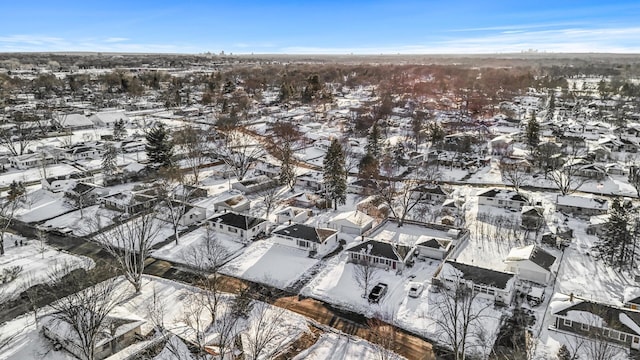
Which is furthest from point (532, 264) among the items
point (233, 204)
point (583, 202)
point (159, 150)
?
point (159, 150)

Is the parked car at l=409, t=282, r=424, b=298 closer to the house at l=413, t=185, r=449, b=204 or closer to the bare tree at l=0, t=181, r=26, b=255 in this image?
the house at l=413, t=185, r=449, b=204

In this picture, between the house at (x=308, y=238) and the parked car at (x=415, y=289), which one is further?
the house at (x=308, y=238)

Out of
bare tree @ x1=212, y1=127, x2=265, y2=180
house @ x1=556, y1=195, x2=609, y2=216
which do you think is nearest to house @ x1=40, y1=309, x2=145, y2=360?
bare tree @ x1=212, y1=127, x2=265, y2=180

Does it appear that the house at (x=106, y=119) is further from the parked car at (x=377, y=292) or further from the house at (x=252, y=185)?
the parked car at (x=377, y=292)

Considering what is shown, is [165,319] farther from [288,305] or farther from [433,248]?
[433,248]

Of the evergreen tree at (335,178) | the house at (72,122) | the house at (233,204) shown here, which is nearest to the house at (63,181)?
the house at (233,204)
